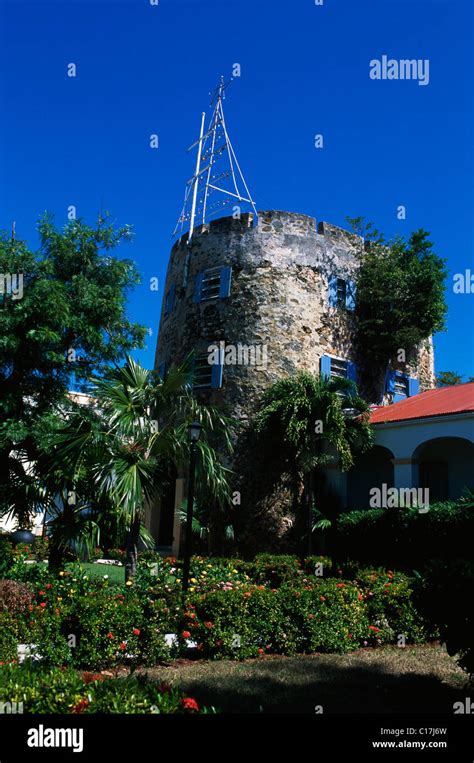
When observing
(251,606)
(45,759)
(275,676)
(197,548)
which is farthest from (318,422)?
(45,759)

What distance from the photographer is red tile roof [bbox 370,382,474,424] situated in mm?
15938

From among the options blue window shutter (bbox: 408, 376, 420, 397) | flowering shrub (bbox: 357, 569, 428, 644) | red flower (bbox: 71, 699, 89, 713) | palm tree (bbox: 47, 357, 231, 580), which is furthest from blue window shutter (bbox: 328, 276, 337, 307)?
red flower (bbox: 71, 699, 89, 713)

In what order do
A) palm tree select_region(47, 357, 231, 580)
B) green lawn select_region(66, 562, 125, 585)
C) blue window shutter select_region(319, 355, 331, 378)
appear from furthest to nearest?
blue window shutter select_region(319, 355, 331, 378)
green lawn select_region(66, 562, 125, 585)
palm tree select_region(47, 357, 231, 580)

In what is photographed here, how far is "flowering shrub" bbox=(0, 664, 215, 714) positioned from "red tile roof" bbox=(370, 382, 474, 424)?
40.6 ft

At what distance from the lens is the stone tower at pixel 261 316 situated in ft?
61.4

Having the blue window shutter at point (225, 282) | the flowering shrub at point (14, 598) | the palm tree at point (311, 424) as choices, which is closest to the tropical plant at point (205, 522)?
the palm tree at point (311, 424)

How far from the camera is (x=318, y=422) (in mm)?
16688

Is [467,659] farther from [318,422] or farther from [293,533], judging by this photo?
[293,533]

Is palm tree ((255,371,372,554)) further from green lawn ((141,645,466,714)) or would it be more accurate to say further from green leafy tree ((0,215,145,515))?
green lawn ((141,645,466,714))

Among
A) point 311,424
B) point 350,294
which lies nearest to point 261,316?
point 350,294

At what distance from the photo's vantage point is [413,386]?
22.2 meters

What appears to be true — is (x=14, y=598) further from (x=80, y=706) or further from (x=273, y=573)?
(x=273, y=573)

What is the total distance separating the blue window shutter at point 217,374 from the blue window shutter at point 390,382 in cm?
616

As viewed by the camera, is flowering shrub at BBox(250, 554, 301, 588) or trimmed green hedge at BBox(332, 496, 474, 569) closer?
flowering shrub at BBox(250, 554, 301, 588)
